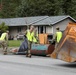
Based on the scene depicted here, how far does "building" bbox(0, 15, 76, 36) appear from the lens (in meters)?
53.6

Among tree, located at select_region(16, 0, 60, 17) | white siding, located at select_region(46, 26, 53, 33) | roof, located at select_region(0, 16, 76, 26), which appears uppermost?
tree, located at select_region(16, 0, 60, 17)

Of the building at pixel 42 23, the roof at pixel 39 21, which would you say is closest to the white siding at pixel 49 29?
the building at pixel 42 23

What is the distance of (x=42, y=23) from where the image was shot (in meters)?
54.1

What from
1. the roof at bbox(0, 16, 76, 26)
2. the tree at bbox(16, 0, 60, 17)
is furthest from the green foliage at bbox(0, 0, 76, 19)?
the roof at bbox(0, 16, 76, 26)

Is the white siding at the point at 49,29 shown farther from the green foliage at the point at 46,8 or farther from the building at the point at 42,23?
the green foliage at the point at 46,8

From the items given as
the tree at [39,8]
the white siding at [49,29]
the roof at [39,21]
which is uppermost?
the tree at [39,8]

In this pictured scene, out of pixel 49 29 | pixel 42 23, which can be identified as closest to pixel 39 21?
pixel 42 23

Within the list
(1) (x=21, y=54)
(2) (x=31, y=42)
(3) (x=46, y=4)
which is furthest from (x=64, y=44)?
(3) (x=46, y=4)

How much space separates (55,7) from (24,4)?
6.22 meters

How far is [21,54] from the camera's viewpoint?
20422 mm

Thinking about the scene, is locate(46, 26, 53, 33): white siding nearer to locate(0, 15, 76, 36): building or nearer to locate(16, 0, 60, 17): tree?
locate(0, 15, 76, 36): building

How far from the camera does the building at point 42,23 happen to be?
176 feet

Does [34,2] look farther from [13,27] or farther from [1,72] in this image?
[1,72]

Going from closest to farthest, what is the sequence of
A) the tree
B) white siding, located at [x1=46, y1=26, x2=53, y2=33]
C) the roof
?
white siding, located at [x1=46, y1=26, x2=53, y2=33], the roof, the tree
